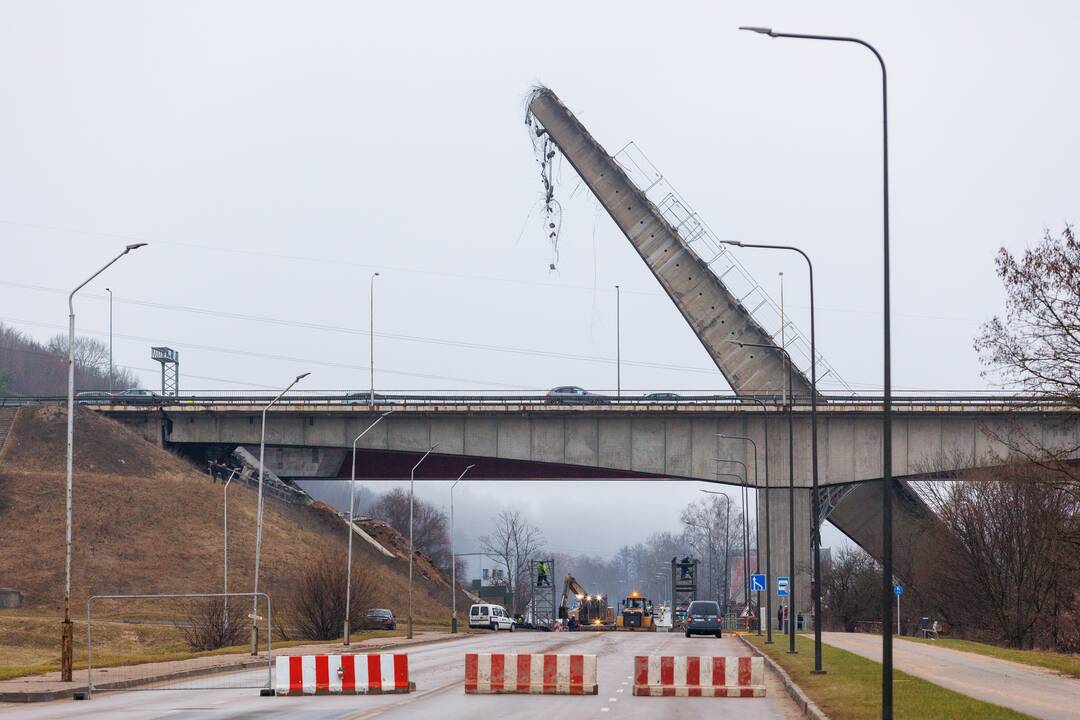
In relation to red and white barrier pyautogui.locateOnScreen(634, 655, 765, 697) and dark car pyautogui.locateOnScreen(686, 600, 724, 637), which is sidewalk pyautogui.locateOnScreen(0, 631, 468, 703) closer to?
red and white barrier pyautogui.locateOnScreen(634, 655, 765, 697)

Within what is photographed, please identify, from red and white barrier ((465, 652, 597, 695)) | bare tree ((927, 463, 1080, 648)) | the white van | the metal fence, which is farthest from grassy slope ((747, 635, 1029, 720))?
the white van

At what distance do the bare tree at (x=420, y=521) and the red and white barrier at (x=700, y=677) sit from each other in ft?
453

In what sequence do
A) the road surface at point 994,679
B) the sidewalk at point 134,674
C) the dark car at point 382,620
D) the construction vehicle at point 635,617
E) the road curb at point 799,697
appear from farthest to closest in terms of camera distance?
the construction vehicle at point 635,617, the dark car at point 382,620, the sidewalk at point 134,674, the road surface at point 994,679, the road curb at point 799,697

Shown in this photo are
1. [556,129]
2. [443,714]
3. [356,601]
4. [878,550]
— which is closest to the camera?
[443,714]

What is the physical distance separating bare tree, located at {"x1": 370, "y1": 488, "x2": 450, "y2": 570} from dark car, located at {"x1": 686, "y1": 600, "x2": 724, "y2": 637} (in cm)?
10045

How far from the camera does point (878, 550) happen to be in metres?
85.9

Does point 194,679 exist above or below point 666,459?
below

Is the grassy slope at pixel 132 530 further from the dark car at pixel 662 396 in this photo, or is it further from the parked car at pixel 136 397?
the dark car at pixel 662 396

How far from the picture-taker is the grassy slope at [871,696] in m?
20.9

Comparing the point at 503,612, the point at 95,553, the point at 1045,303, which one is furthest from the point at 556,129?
the point at 1045,303

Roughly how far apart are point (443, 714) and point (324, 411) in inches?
2282

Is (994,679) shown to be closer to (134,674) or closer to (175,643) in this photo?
(134,674)

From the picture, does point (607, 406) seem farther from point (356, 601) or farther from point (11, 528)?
point (11, 528)

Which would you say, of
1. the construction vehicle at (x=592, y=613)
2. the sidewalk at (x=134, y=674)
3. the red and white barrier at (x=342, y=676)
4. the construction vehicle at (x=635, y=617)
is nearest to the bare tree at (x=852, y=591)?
the construction vehicle at (x=635, y=617)
